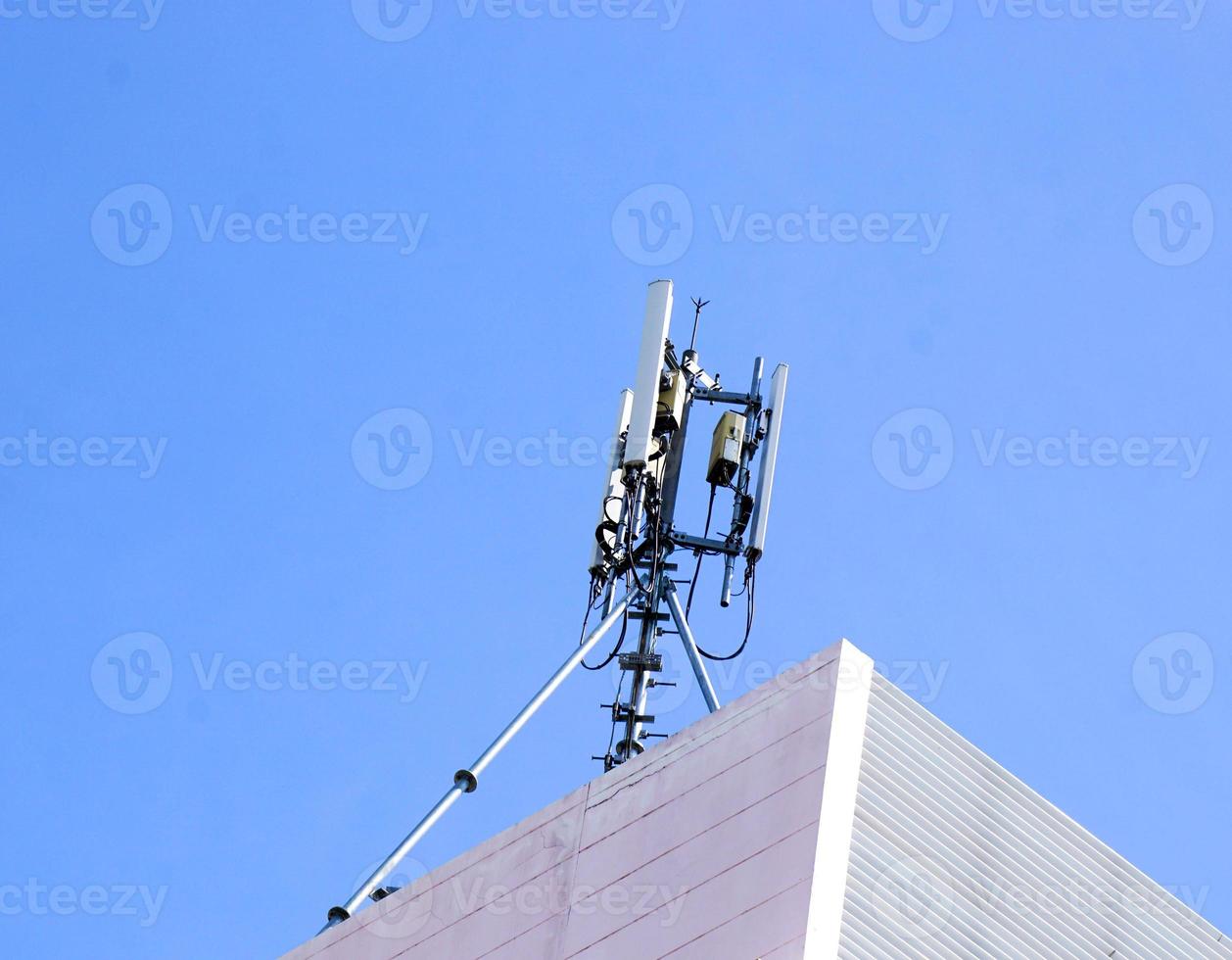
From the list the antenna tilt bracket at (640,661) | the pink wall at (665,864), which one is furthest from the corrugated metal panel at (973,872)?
the antenna tilt bracket at (640,661)

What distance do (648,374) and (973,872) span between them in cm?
634

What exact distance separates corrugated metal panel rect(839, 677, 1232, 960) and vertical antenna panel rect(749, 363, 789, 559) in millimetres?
5040

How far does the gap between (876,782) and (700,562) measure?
574cm

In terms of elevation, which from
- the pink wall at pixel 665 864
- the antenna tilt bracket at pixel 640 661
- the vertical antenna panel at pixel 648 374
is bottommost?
the pink wall at pixel 665 864

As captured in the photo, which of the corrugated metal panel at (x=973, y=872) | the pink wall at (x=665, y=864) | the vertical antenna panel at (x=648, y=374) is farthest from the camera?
the vertical antenna panel at (x=648, y=374)

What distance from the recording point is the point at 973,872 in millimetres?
12055

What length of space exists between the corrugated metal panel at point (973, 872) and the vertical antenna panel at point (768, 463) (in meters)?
5.04

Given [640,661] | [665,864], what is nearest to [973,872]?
[665,864]

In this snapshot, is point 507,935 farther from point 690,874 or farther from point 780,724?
point 780,724

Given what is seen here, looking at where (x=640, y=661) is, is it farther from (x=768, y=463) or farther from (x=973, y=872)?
(x=973, y=872)

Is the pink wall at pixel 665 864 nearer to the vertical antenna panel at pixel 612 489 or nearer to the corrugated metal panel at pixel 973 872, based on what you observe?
the corrugated metal panel at pixel 973 872

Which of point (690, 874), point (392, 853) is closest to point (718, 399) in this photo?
point (392, 853)

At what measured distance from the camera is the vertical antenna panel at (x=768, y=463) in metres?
17.3

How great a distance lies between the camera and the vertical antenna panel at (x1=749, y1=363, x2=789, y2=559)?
56.9 feet
